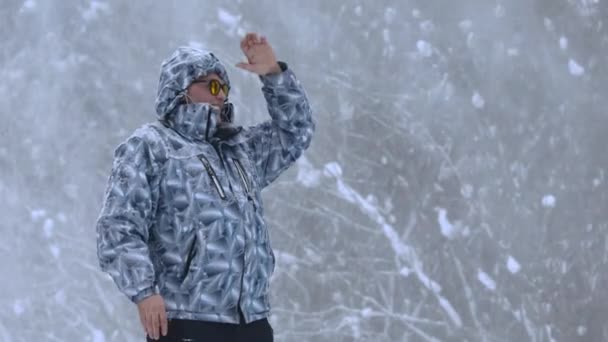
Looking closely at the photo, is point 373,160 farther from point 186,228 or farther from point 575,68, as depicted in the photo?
point 186,228

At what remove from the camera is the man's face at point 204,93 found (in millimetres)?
1825

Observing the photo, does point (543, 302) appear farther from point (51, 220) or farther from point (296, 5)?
point (51, 220)

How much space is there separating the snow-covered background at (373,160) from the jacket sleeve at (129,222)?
218 cm

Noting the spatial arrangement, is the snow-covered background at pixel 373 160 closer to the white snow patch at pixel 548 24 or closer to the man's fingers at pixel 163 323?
the white snow patch at pixel 548 24

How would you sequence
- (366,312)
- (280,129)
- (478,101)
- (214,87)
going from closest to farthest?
(214,87), (280,129), (366,312), (478,101)

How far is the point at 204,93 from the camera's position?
6.03 feet

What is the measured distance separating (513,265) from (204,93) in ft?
7.63

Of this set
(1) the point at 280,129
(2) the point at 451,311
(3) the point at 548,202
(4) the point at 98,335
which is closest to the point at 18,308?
(4) the point at 98,335

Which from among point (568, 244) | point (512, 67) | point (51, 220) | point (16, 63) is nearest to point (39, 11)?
point (16, 63)

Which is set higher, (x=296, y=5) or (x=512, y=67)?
(x=296, y=5)

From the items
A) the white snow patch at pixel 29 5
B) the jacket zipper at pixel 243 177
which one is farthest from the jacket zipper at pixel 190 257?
the white snow patch at pixel 29 5

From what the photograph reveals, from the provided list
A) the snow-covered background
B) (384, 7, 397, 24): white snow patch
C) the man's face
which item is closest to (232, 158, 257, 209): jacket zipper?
the man's face

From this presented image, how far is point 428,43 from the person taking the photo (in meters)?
4.00

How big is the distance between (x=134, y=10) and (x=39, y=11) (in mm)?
374
